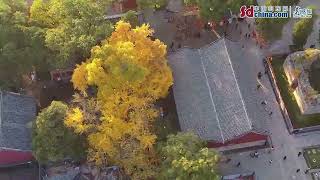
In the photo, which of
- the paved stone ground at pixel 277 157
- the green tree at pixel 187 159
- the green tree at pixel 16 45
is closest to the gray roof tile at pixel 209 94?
the paved stone ground at pixel 277 157

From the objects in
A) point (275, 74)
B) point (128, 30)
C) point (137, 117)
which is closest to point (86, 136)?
point (137, 117)

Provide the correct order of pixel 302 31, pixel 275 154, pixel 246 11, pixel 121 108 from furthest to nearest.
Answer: pixel 246 11 → pixel 302 31 → pixel 275 154 → pixel 121 108

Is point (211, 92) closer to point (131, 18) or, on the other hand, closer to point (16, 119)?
point (131, 18)

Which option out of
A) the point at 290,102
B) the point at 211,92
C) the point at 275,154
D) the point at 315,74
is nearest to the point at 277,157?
the point at 275,154

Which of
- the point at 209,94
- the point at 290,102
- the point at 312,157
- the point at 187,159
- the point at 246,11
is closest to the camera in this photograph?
the point at 187,159

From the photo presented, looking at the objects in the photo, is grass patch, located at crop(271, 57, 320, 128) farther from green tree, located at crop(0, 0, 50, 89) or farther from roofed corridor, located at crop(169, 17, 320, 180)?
green tree, located at crop(0, 0, 50, 89)
